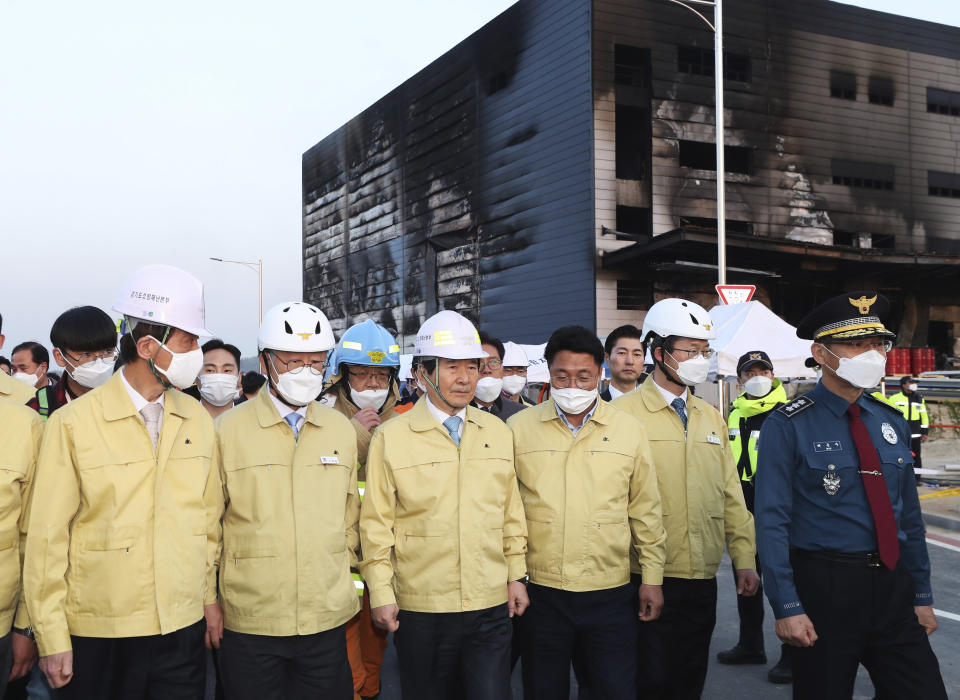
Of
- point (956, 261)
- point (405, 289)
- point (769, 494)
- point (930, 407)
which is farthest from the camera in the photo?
point (405, 289)

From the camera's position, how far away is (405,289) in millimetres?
41312

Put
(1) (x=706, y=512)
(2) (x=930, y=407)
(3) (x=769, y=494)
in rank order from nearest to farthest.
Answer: (3) (x=769, y=494), (1) (x=706, y=512), (2) (x=930, y=407)

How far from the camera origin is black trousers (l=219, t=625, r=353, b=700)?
3.19 m

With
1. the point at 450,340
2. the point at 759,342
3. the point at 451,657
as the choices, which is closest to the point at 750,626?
the point at 451,657

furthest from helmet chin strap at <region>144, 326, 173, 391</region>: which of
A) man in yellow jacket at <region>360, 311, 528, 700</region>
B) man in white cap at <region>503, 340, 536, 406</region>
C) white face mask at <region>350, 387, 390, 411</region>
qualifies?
man in white cap at <region>503, 340, 536, 406</region>

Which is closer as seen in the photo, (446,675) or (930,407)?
(446,675)

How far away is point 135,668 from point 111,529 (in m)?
0.56

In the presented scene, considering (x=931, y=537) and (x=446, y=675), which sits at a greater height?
(x=446, y=675)

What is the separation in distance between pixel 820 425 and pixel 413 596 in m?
2.04

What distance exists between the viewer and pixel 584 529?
12.0 ft

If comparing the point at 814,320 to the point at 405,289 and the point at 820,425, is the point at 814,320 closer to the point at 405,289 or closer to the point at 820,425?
the point at 820,425

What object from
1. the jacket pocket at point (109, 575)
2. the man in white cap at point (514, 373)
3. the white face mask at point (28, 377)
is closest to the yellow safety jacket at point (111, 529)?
the jacket pocket at point (109, 575)

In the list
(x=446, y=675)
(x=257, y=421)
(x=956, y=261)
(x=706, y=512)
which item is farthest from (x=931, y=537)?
(x=956, y=261)

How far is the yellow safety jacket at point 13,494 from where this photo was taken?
2.87 meters
